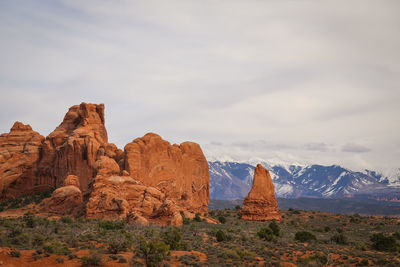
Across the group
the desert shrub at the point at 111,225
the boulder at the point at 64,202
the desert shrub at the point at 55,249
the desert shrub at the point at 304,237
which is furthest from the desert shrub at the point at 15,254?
the boulder at the point at 64,202

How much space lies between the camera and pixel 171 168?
6406 cm

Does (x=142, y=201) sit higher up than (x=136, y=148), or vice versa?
(x=136, y=148)

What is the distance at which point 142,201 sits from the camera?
A: 52.5 meters

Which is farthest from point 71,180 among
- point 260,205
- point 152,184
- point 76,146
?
point 260,205

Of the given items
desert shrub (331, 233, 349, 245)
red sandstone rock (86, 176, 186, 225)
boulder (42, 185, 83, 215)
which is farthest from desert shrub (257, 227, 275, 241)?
boulder (42, 185, 83, 215)

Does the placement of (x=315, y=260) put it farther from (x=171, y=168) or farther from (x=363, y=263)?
(x=171, y=168)

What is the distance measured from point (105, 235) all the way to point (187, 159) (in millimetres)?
35313

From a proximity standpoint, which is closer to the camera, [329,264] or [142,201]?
[329,264]

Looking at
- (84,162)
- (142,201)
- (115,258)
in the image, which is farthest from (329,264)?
(84,162)

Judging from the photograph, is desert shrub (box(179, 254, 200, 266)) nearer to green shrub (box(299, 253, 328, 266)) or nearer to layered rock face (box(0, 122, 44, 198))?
green shrub (box(299, 253, 328, 266))

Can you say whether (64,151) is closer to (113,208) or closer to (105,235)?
(113,208)

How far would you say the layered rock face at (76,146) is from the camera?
209ft

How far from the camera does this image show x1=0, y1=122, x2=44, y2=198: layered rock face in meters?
65.1

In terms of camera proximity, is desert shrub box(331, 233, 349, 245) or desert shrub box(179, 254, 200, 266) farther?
desert shrub box(331, 233, 349, 245)
